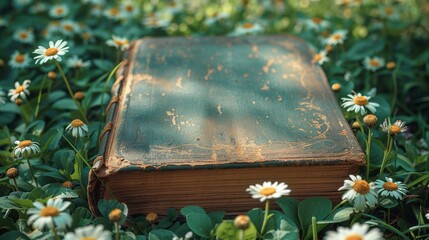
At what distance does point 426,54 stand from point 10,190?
4.61 ft

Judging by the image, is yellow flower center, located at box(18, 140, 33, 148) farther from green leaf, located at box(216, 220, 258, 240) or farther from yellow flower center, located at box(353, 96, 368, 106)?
yellow flower center, located at box(353, 96, 368, 106)

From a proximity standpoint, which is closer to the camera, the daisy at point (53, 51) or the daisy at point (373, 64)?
the daisy at point (53, 51)

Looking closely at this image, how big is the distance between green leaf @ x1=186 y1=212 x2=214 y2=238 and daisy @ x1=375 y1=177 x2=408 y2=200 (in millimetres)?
361

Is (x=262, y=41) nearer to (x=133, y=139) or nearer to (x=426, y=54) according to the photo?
(x=426, y=54)

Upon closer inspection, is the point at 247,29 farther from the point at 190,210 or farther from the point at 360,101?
the point at 190,210

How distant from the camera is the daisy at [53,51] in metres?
1.41

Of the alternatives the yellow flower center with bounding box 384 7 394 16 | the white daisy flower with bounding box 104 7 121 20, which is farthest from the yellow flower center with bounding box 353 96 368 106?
the white daisy flower with bounding box 104 7 121 20

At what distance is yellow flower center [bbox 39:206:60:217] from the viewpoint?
3.44 feet

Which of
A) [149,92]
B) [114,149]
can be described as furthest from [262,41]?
[114,149]

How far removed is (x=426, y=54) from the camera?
2002 mm

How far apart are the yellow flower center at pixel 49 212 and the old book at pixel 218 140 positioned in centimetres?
17

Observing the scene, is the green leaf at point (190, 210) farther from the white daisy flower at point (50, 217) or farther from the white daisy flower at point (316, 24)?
the white daisy flower at point (316, 24)

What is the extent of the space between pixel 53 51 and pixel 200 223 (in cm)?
57

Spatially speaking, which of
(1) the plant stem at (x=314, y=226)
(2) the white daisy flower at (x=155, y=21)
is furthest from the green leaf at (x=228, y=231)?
(2) the white daisy flower at (x=155, y=21)
